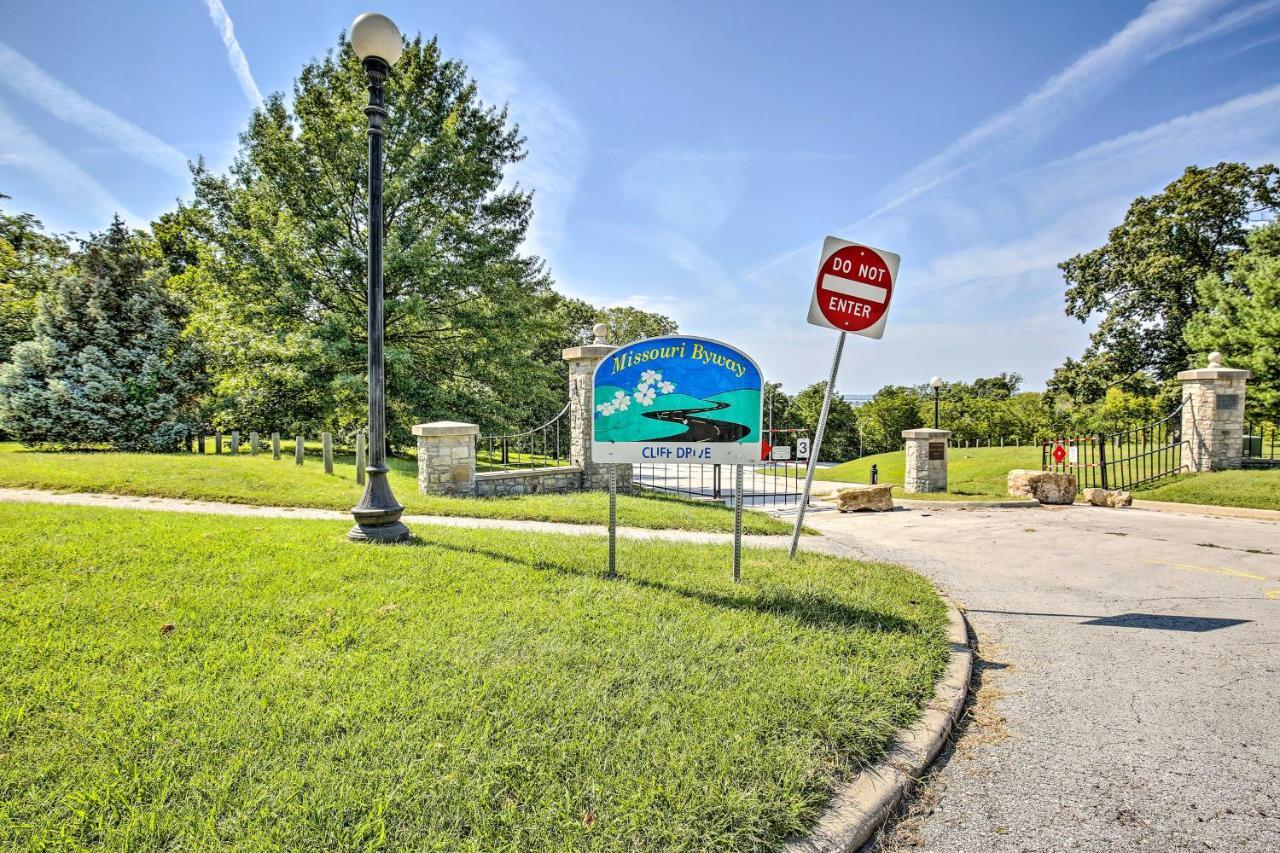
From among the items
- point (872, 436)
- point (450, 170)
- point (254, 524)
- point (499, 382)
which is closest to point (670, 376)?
point (254, 524)

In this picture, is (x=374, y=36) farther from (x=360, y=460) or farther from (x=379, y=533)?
(x=360, y=460)

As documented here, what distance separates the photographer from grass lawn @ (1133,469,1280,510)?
10094mm

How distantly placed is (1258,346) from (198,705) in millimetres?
26752

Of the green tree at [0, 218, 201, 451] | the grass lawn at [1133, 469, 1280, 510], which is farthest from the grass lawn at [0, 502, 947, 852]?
the green tree at [0, 218, 201, 451]

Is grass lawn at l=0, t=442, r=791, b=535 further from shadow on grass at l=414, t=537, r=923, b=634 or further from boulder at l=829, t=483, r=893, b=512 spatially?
shadow on grass at l=414, t=537, r=923, b=634

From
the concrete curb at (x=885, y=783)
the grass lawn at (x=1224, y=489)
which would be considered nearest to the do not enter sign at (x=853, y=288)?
the concrete curb at (x=885, y=783)

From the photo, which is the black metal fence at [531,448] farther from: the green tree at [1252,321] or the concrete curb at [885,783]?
the green tree at [1252,321]

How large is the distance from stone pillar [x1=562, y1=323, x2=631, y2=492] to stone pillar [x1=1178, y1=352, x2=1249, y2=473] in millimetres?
12941

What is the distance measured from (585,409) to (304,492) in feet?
15.5

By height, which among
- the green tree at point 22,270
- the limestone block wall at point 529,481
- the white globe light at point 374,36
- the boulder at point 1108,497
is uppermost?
the green tree at point 22,270

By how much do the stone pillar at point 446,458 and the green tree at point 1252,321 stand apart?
23227 mm

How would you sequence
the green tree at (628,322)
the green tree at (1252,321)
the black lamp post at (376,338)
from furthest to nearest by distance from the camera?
1. the green tree at (628,322)
2. the green tree at (1252,321)
3. the black lamp post at (376,338)

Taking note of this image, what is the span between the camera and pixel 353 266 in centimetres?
1539

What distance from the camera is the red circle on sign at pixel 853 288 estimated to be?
518cm
